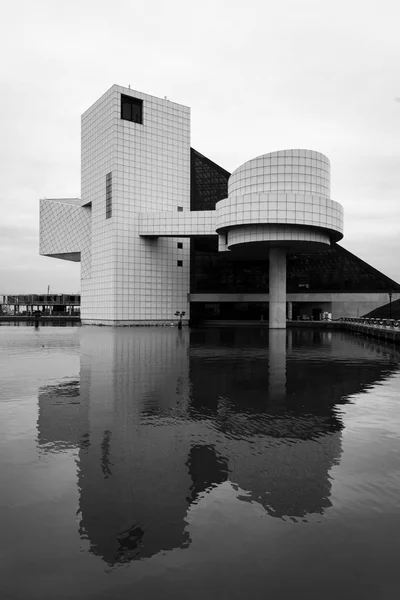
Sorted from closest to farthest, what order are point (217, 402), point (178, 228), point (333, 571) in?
point (333, 571) → point (217, 402) → point (178, 228)

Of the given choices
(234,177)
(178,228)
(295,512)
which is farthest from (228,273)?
(295,512)

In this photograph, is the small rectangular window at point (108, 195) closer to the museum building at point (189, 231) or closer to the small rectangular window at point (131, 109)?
the museum building at point (189, 231)

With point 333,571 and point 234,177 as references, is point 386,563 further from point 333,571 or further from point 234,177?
point 234,177

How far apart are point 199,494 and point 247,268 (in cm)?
9200

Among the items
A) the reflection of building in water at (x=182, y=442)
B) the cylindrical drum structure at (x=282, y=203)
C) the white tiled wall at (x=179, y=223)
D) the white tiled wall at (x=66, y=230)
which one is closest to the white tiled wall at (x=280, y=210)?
the cylindrical drum structure at (x=282, y=203)

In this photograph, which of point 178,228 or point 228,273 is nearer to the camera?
point 178,228

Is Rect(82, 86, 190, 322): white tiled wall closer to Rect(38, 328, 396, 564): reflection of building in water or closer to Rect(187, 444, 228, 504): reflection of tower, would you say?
Rect(38, 328, 396, 564): reflection of building in water

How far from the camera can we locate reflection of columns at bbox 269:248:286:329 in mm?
75438

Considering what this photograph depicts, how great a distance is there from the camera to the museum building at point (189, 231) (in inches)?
2689

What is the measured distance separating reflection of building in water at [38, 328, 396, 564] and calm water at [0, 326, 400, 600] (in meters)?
0.04

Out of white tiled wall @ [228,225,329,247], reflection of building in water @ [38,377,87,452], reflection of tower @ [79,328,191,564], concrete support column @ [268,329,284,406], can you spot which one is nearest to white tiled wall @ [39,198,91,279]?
white tiled wall @ [228,225,329,247]

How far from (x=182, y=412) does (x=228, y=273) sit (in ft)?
279

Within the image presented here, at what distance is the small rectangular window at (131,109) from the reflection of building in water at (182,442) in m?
72.2

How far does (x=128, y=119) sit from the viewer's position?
85.4 metres
